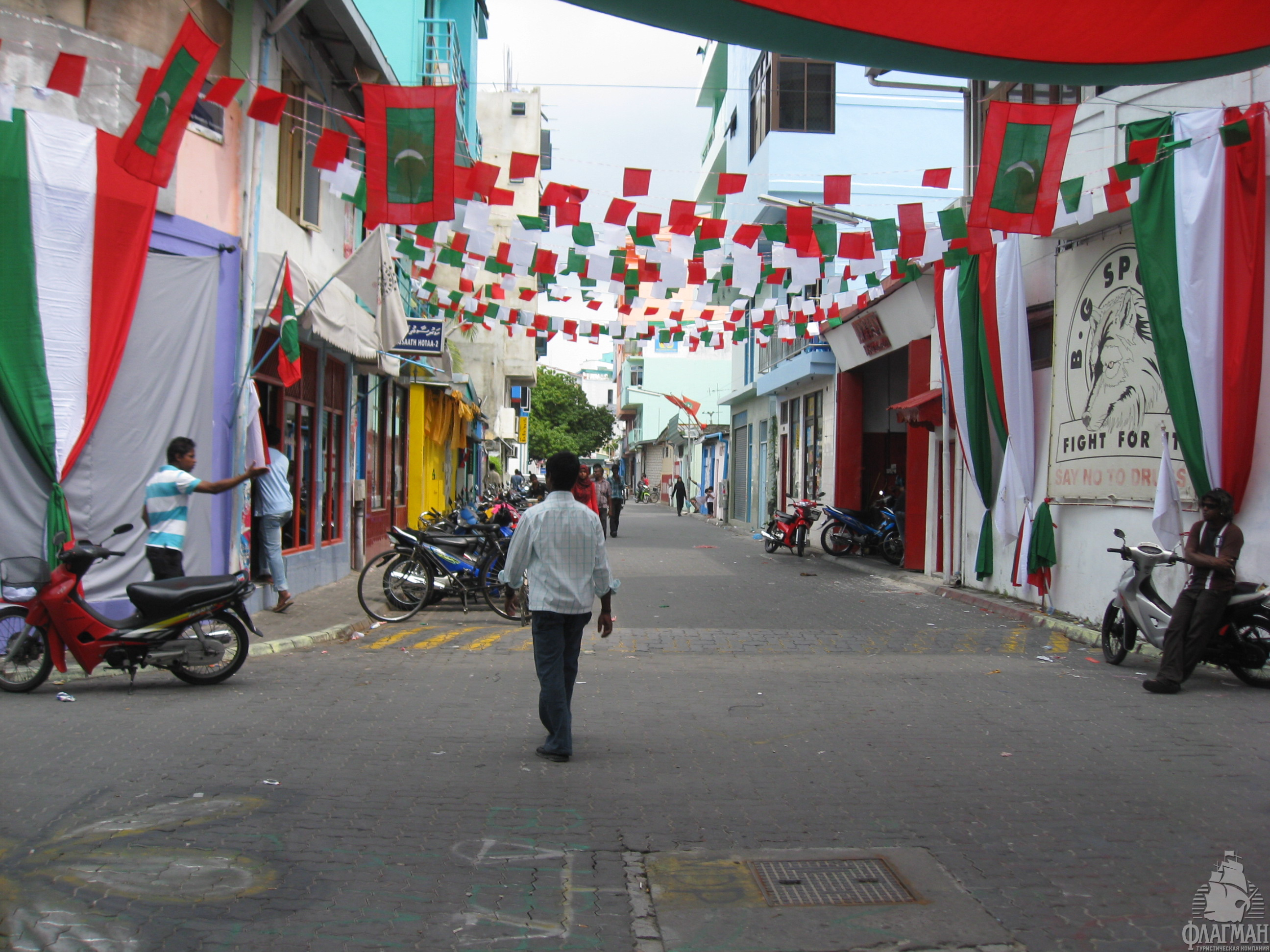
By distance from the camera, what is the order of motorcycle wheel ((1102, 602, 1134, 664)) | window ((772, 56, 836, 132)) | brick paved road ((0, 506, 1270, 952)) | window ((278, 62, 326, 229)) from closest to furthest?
brick paved road ((0, 506, 1270, 952)), motorcycle wheel ((1102, 602, 1134, 664)), window ((278, 62, 326, 229)), window ((772, 56, 836, 132))

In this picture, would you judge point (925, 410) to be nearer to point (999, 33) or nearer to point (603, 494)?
point (603, 494)

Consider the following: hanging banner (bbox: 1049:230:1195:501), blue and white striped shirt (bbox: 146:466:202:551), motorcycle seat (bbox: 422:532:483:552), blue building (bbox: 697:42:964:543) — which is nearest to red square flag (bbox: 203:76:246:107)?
blue and white striped shirt (bbox: 146:466:202:551)

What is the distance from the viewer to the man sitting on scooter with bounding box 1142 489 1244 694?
25.0ft

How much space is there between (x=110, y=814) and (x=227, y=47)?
338 inches

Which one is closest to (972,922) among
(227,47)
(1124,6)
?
(1124,6)

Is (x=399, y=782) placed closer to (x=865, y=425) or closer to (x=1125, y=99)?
(x=1125, y=99)

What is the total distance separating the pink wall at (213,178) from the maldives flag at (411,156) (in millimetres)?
3015

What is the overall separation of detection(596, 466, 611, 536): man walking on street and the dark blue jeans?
49.7 feet

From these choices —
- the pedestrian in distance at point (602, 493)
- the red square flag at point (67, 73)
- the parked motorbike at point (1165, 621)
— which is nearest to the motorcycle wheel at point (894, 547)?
the pedestrian in distance at point (602, 493)

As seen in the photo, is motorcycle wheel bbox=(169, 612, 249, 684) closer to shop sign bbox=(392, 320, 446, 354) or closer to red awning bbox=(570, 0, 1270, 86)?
red awning bbox=(570, 0, 1270, 86)

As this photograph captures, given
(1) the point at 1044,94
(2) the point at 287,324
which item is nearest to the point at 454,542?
(2) the point at 287,324

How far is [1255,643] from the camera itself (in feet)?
25.7

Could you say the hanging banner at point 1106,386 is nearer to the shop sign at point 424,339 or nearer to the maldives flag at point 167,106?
the maldives flag at point 167,106

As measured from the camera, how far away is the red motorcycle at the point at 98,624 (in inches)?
285
